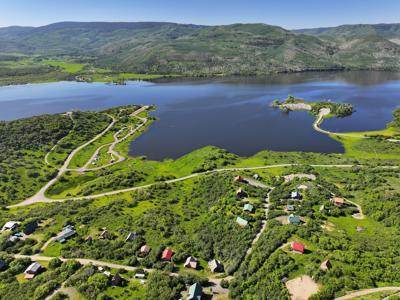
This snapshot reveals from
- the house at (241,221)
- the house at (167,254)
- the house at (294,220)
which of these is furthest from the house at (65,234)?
the house at (294,220)

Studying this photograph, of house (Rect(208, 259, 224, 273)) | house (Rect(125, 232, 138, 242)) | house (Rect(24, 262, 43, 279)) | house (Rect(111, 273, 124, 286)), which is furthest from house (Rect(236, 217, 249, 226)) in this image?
house (Rect(24, 262, 43, 279))

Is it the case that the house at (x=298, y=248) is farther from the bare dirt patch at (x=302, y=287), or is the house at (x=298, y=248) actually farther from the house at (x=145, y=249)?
the house at (x=145, y=249)

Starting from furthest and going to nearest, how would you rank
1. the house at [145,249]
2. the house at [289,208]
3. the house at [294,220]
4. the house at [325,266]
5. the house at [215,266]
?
the house at [289,208], the house at [294,220], the house at [145,249], the house at [215,266], the house at [325,266]

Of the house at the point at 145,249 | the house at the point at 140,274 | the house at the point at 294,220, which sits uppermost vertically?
the house at the point at 294,220

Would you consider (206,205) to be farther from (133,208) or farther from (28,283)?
(28,283)

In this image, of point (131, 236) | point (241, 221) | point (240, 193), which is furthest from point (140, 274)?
point (240, 193)
